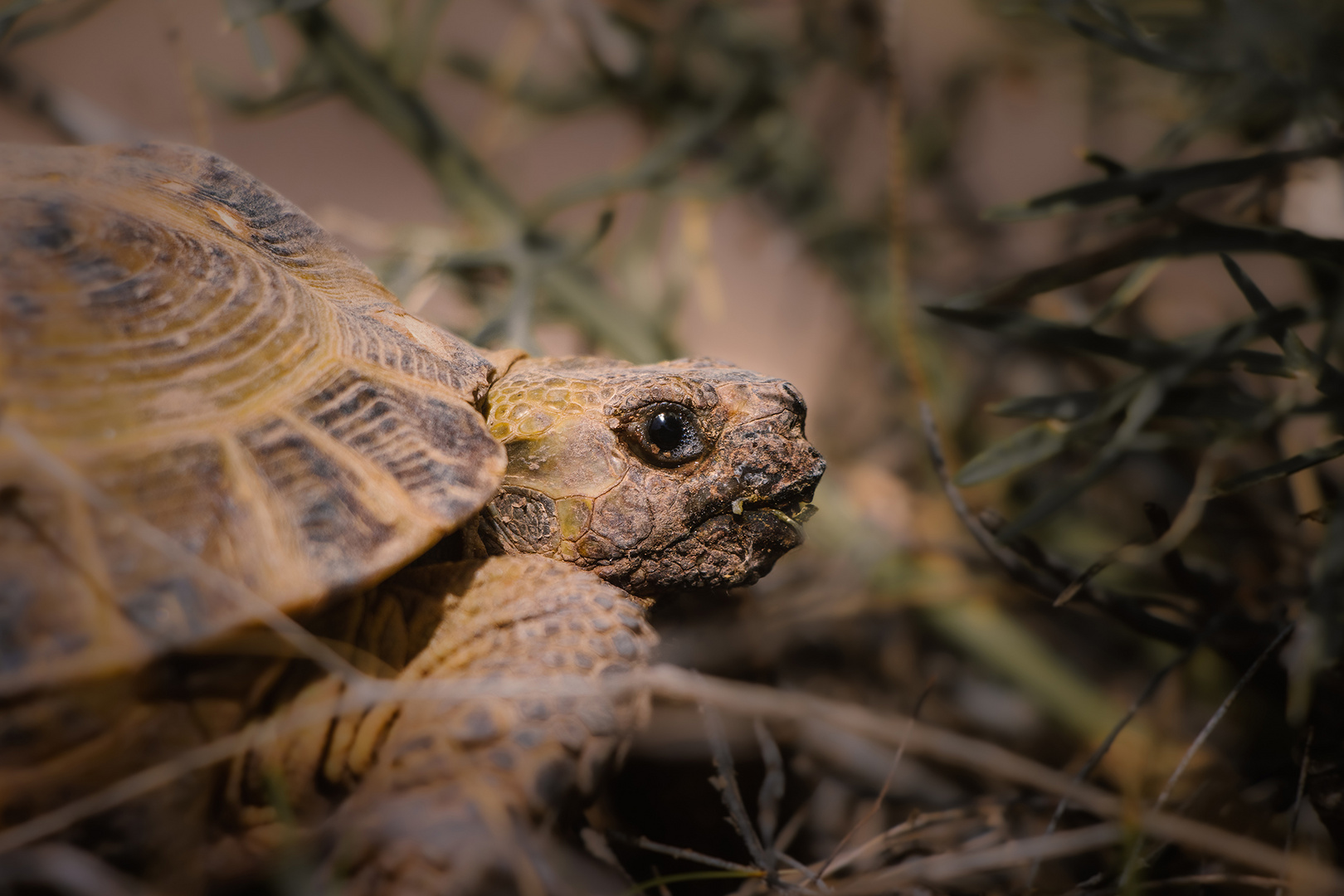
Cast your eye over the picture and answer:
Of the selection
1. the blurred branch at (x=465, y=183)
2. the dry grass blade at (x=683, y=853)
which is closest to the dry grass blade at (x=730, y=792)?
the dry grass blade at (x=683, y=853)

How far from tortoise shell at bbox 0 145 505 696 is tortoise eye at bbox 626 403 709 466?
0.21 m

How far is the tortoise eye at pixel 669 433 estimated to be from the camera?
112 cm

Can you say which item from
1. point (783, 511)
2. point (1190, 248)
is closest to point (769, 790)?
point (783, 511)

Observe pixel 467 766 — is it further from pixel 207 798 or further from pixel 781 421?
pixel 781 421

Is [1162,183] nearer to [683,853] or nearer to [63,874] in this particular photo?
[683,853]

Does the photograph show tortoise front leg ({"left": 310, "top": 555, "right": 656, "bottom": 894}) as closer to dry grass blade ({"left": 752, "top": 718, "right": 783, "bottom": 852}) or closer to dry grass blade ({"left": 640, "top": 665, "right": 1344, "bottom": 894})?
dry grass blade ({"left": 640, "top": 665, "right": 1344, "bottom": 894})

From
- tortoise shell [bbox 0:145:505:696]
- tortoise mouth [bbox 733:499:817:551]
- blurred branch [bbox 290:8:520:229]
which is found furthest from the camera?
blurred branch [bbox 290:8:520:229]

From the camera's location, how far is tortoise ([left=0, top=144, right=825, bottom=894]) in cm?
76

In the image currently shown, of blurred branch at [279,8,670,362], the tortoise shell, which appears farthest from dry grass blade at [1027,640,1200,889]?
blurred branch at [279,8,670,362]

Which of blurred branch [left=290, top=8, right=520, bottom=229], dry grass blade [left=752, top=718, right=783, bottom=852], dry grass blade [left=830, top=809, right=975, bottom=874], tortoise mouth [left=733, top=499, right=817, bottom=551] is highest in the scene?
blurred branch [left=290, top=8, right=520, bottom=229]

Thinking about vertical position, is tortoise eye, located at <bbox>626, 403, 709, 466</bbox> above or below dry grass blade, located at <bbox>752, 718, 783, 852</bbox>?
above

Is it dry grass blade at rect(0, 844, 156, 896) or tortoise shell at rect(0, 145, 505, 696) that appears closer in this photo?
dry grass blade at rect(0, 844, 156, 896)

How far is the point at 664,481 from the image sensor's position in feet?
3.68

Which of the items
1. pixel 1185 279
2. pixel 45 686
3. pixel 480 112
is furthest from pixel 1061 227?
pixel 45 686
